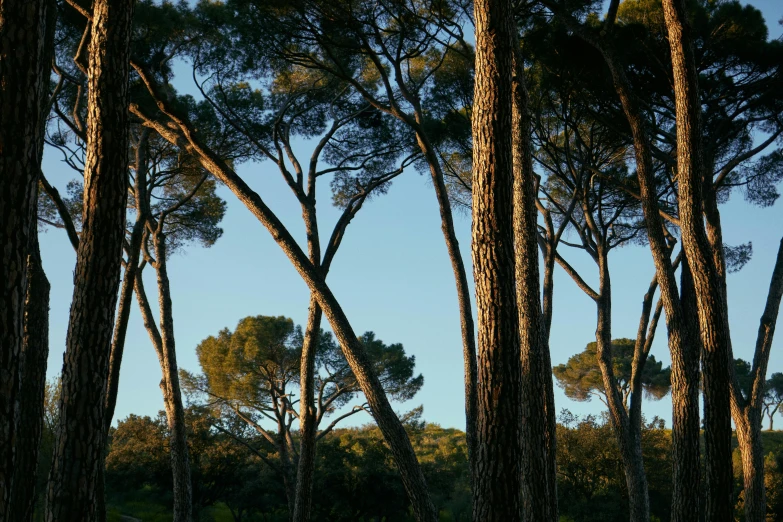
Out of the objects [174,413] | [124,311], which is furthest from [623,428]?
[124,311]

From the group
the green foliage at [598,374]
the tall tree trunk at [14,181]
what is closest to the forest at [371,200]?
the tall tree trunk at [14,181]

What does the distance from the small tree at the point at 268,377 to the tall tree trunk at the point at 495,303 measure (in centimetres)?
1314

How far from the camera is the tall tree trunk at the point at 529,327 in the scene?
22.1 ft

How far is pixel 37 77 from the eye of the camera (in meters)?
3.40

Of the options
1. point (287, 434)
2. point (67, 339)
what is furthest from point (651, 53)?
point (287, 434)

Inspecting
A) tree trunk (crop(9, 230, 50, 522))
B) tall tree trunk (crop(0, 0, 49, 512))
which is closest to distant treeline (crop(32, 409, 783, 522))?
tree trunk (crop(9, 230, 50, 522))

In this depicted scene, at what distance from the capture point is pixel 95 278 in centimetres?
473

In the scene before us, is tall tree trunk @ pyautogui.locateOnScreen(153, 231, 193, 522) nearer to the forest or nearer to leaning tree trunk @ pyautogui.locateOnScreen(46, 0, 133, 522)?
the forest

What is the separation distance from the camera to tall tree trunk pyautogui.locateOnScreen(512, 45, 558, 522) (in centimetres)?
675

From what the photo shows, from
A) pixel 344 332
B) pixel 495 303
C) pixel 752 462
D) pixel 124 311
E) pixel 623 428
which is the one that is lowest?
pixel 752 462

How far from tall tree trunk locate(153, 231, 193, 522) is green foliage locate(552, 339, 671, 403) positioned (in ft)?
55.9

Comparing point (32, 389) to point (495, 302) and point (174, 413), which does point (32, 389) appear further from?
point (174, 413)

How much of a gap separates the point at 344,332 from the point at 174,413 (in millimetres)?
4422

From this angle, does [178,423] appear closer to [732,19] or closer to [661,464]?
[732,19]
